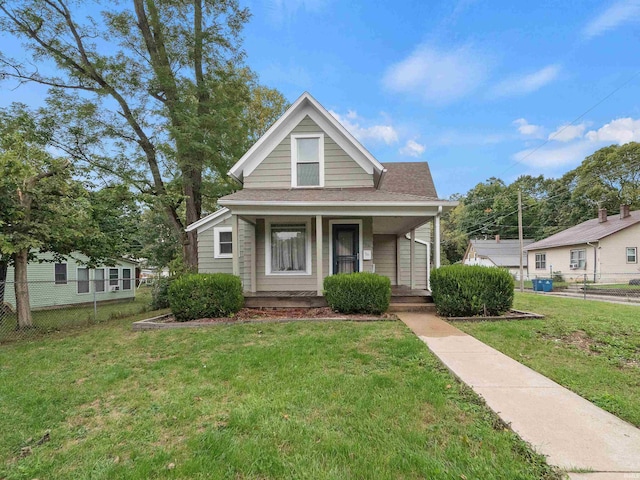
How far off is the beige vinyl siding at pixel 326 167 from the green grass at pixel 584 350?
5542 mm

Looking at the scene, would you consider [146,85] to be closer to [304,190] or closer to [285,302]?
[304,190]

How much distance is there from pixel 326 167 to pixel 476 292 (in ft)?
19.0

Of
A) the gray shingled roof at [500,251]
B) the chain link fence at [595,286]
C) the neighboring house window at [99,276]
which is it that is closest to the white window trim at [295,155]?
the chain link fence at [595,286]

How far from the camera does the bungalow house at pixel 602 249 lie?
22.5 meters

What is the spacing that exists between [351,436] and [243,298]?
241 inches

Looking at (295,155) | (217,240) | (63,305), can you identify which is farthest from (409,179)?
(63,305)

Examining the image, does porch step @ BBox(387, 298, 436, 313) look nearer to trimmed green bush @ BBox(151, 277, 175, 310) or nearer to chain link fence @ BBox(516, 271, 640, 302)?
trimmed green bush @ BBox(151, 277, 175, 310)

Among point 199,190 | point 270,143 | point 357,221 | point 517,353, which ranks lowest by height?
point 517,353

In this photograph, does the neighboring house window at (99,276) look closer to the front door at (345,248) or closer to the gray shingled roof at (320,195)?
the gray shingled roof at (320,195)

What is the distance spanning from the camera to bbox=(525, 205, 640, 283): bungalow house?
22.5m

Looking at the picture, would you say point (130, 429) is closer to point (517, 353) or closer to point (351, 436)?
point (351, 436)

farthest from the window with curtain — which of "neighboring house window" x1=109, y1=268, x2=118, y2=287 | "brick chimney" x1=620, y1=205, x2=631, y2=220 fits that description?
"brick chimney" x1=620, y1=205, x2=631, y2=220

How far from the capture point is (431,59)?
15.2m

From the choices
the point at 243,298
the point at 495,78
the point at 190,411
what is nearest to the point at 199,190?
the point at 243,298
